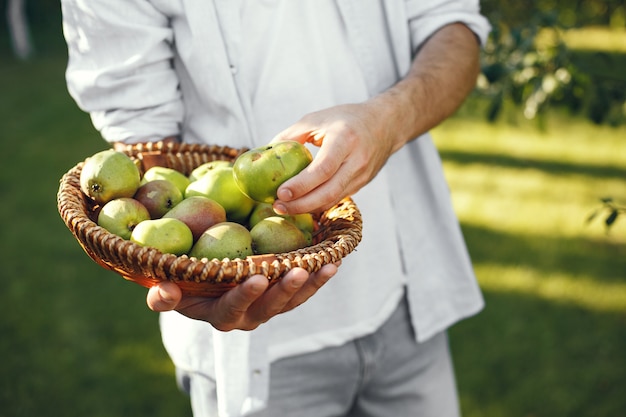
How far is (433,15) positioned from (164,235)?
93 cm

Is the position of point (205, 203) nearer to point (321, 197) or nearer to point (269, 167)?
point (269, 167)

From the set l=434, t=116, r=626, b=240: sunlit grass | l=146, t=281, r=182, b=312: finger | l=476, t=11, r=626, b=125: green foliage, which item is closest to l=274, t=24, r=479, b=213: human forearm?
l=146, t=281, r=182, b=312: finger

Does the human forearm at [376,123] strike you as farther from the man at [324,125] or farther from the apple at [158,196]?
the apple at [158,196]

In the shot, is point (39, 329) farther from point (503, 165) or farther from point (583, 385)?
point (503, 165)

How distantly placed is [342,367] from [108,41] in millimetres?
949

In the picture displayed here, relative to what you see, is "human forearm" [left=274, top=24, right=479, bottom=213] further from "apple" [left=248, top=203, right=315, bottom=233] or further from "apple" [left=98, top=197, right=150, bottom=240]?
"apple" [left=98, top=197, right=150, bottom=240]

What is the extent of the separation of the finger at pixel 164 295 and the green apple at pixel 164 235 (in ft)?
0.34

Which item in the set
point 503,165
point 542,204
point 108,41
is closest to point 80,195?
point 108,41

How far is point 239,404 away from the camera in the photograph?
1.52m

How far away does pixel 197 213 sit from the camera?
139 centimetres

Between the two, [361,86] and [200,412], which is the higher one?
[361,86]

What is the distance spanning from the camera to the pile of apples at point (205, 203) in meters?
1.32

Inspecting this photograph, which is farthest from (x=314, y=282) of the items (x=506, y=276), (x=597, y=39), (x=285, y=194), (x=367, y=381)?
(x=597, y=39)

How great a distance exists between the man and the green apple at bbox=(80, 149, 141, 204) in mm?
178
